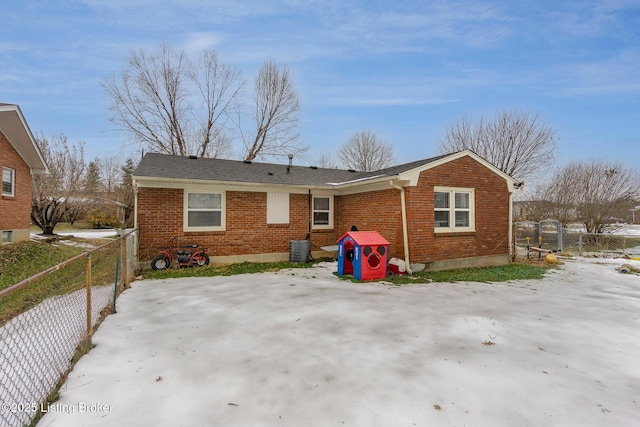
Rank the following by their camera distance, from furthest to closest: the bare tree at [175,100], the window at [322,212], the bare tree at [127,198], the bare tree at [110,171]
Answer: the bare tree at [110,171]
the bare tree at [127,198]
the bare tree at [175,100]
the window at [322,212]

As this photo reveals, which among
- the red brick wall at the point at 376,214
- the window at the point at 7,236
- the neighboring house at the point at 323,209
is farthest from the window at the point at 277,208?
the window at the point at 7,236

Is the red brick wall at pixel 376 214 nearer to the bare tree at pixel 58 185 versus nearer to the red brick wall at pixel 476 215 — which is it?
the red brick wall at pixel 476 215

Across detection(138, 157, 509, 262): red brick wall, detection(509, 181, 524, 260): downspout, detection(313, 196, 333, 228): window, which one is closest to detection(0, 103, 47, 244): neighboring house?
detection(138, 157, 509, 262): red brick wall

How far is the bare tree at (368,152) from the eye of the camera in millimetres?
30719

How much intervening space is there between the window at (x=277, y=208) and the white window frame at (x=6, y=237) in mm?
10889

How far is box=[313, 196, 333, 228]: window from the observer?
11.9m

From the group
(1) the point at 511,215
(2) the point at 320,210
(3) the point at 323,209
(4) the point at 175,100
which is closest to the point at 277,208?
(2) the point at 320,210

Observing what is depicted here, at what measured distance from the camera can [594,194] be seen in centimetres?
1983

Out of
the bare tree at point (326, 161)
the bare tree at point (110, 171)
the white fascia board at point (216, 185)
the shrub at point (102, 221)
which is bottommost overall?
the shrub at point (102, 221)

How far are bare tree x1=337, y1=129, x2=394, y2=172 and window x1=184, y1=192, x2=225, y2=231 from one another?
21945mm

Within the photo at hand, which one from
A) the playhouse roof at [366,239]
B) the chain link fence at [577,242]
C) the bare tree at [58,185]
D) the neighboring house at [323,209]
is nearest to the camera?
the playhouse roof at [366,239]

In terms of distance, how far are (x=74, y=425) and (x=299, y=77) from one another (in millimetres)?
24289

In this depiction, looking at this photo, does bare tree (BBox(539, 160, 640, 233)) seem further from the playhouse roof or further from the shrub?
the shrub

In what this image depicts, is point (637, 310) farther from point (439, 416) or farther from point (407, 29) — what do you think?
point (407, 29)
